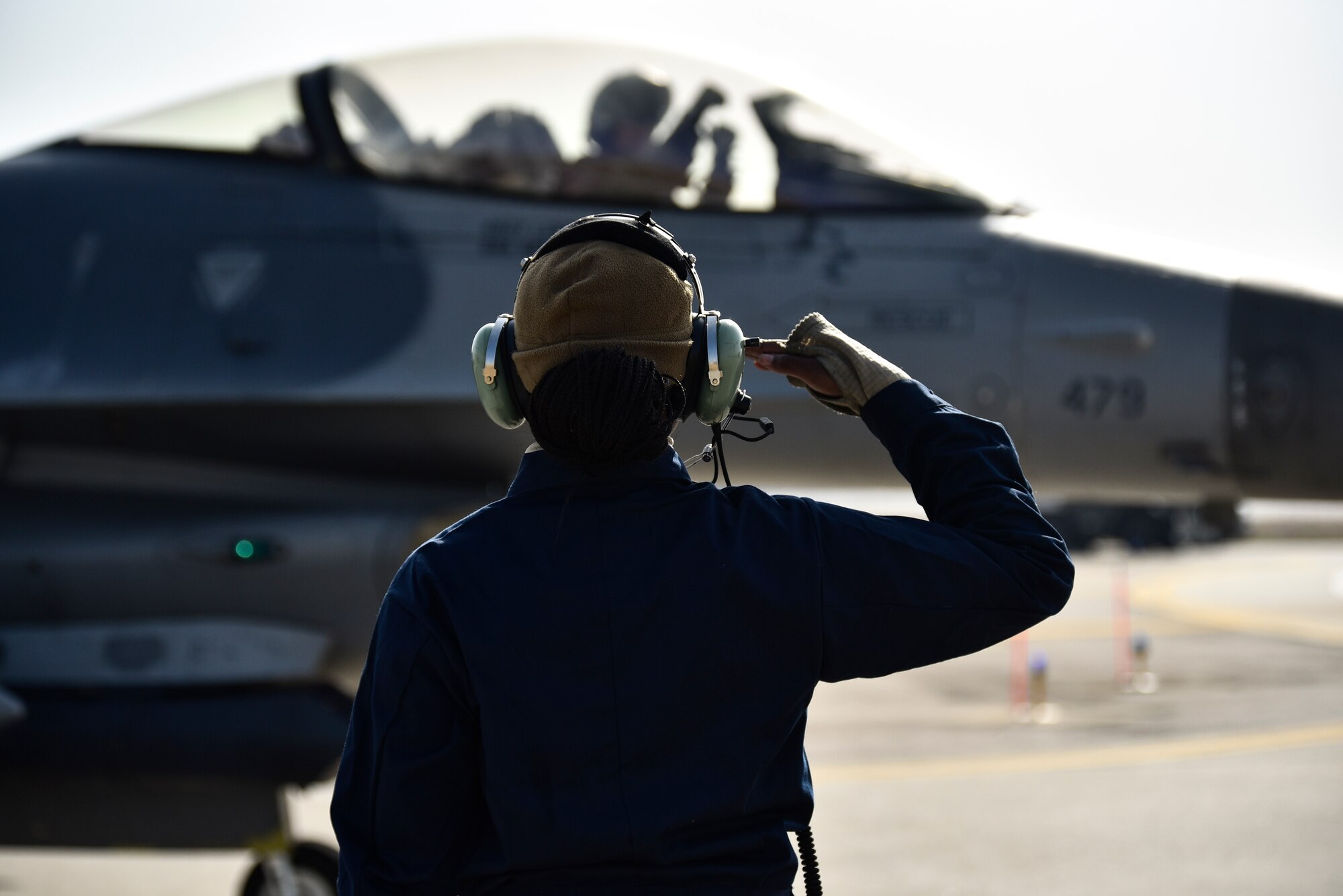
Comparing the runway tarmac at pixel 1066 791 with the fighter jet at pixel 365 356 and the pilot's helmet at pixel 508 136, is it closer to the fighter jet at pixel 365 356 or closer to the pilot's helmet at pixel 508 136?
the fighter jet at pixel 365 356

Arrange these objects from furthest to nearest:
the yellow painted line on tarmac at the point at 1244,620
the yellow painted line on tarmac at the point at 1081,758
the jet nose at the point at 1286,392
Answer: the yellow painted line on tarmac at the point at 1244,620 < the yellow painted line on tarmac at the point at 1081,758 < the jet nose at the point at 1286,392

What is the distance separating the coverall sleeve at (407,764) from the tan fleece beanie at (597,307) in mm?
295

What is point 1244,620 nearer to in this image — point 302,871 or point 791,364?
point 302,871

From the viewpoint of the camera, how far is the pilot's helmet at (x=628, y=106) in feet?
14.5

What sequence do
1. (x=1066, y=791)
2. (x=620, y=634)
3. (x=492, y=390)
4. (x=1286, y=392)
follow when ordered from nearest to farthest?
(x=620, y=634), (x=492, y=390), (x=1286, y=392), (x=1066, y=791)

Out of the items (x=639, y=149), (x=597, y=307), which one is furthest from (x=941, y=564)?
(x=639, y=149)

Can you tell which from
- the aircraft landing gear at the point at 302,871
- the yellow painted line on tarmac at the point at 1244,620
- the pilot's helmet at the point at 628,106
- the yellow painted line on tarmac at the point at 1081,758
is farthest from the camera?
the yellow painted line on tarmac at the point at 1244,620

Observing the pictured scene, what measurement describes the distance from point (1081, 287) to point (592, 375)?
312 centimetres

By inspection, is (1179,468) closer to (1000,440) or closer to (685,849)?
(1000,440)

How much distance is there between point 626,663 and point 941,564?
1.22 ft

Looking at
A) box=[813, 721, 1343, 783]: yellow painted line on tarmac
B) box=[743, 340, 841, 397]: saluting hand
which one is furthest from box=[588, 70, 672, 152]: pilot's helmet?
box=[813, 721, 1343, 783]: yellow painted line on tarmac

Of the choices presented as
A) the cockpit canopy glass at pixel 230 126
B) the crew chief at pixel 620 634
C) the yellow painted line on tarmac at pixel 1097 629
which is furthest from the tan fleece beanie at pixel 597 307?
the yellow painted line on tarmac at pixel 1097 629

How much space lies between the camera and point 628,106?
14.6 ft

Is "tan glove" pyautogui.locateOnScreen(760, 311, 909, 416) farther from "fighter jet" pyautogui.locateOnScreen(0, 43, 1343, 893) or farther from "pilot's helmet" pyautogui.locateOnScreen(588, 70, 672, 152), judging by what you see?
"pilot's helmet" pyautogui.locateOnScreen(588, 70, 672, 152)
